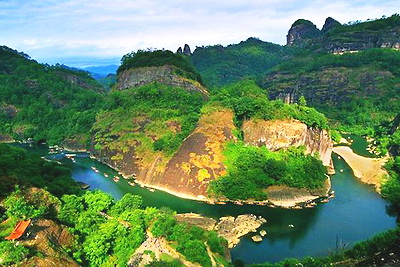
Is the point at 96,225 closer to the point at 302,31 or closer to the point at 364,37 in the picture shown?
the point at 364,37

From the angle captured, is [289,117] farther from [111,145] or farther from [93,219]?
[93,219]

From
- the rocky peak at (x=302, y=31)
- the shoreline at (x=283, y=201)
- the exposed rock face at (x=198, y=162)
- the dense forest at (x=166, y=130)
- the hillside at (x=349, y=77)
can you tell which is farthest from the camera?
the rocky peak at (x=302, y=31)

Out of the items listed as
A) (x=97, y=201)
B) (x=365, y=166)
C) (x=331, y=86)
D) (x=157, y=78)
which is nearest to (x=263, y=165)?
(x=365, y=166)

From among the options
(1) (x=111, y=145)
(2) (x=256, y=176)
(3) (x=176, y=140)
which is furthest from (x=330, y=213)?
(1) (x=111, y=145)

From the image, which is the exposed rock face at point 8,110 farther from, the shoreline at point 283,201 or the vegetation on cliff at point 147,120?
the shoreline at point 283,201

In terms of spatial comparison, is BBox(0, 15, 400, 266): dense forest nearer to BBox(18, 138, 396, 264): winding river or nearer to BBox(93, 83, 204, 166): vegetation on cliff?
BBox(93, 83, 204, 166): vegetation on cliff

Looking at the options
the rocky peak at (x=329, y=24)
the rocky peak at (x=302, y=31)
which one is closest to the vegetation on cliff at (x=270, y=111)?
the rocky peak at (x=329, y=24)

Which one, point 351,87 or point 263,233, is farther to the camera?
point 351,87
